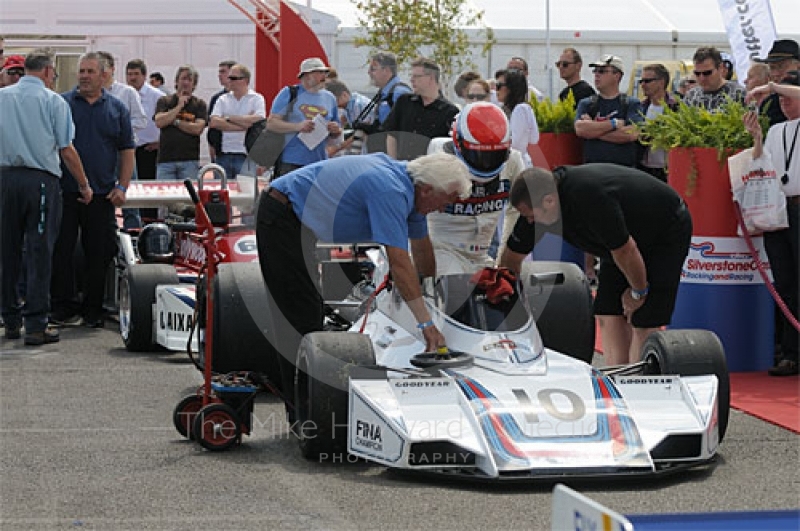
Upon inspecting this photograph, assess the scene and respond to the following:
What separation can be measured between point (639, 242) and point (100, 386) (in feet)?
12.3

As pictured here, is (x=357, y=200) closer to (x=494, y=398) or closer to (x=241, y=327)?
(x=494, y=398)

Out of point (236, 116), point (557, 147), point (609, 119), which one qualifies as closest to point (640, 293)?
point (609, 119)

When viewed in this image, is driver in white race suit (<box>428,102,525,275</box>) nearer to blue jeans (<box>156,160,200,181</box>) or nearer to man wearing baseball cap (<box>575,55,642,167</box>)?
man wearing baseball cap (<box>575,55,642,167</box>)

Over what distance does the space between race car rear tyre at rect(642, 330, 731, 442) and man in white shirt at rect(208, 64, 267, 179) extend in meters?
8.81

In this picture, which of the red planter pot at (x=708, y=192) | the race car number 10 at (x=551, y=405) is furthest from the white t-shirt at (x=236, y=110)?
the race car number 10 at (x=551, y=405)

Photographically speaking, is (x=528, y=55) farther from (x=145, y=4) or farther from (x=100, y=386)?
(x=100, y=386)

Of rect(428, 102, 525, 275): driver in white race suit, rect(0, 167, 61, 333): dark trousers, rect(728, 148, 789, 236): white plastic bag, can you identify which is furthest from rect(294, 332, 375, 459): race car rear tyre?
rect(0, 167, 61, 333): dark trousers

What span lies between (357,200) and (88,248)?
5726 millimetres

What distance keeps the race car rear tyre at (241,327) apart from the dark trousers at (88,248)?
3962 mm

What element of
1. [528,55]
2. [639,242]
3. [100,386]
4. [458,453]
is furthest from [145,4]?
[458,453]

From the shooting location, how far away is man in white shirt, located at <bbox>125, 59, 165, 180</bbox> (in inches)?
653

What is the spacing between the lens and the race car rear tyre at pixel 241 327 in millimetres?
8523

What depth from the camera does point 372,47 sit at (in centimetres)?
2761

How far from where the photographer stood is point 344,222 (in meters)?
7.20
